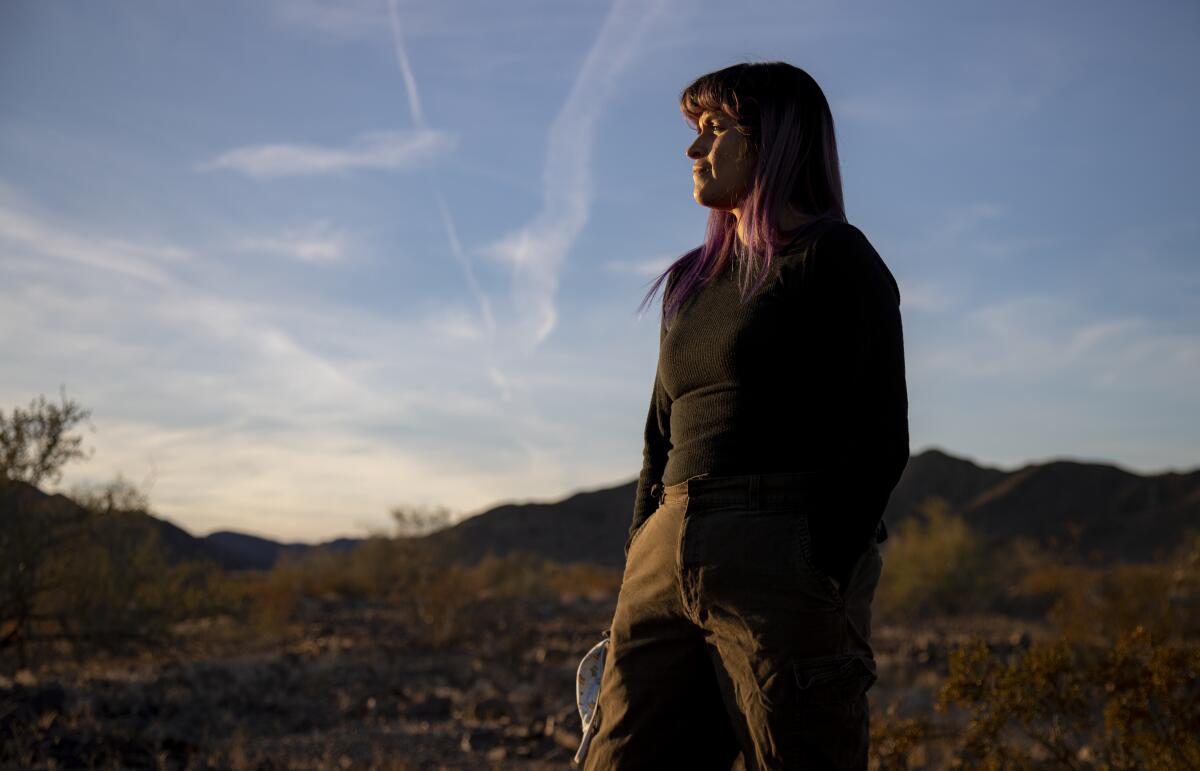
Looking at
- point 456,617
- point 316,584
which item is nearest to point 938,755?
point 456,617

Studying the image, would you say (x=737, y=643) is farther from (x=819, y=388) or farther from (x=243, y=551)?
(x=243, y=551)

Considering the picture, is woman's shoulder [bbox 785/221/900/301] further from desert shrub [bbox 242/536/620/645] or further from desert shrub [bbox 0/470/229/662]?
desert shrub [bbox 242/536/620/645]

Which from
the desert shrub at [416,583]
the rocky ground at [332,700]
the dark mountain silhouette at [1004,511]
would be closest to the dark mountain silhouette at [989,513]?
the dark mountain silhouette at [1004,511]

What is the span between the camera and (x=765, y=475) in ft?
7.23

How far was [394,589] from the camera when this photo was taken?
21.5m

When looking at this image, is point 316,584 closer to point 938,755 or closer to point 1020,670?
point 938,755

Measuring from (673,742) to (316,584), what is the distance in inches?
1018

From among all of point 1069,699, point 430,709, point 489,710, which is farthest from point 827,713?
point 430,709

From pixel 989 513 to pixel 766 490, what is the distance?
205ft

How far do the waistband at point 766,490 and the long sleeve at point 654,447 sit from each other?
385mm

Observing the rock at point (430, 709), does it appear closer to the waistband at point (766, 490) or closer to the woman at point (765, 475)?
the woman at point (765, 475)

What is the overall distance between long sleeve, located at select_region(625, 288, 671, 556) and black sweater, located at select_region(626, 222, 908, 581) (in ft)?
0.87

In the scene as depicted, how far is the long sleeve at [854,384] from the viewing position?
213 cm

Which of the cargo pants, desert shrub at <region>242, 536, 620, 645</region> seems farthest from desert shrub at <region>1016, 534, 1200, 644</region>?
the cargo pants
